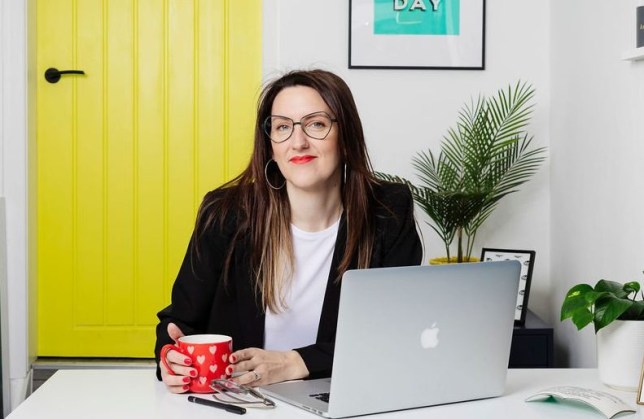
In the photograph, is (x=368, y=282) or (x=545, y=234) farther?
(x=545, y=234)

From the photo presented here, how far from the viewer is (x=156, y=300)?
3.77 m

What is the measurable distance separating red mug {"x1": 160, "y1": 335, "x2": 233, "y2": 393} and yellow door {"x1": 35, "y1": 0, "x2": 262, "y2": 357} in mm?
2226

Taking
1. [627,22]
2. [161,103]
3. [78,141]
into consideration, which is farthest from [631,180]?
[78,141]

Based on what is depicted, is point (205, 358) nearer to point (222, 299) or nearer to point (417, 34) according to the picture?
point (222, 299)

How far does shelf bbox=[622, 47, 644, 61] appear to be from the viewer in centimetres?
224

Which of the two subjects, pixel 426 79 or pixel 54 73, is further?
pixel 54 73

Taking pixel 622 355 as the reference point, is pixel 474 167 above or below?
above

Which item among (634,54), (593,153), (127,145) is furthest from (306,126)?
(127,145)

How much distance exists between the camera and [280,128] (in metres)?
1.94

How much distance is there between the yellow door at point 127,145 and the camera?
3.70 metres

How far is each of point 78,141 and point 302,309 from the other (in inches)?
79.8

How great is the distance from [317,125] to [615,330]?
73cm

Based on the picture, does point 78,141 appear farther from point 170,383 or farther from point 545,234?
point 170,383

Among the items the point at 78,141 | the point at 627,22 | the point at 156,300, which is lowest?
the point at 156,300
